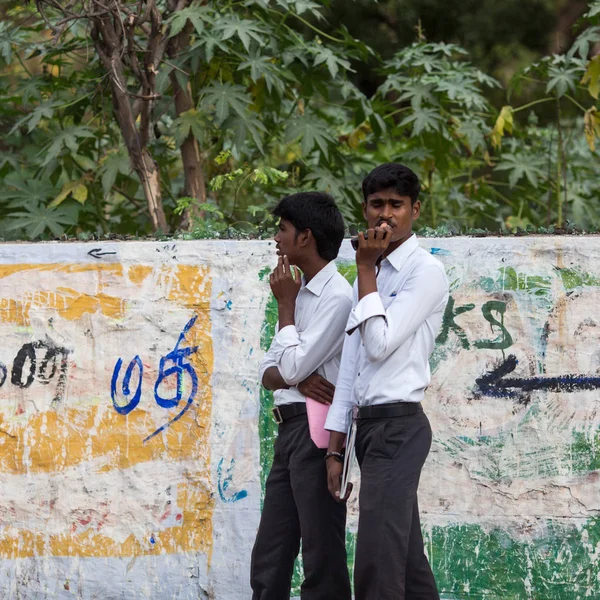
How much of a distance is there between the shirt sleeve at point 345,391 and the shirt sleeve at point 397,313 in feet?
0.61

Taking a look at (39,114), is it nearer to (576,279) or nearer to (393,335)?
(576,279)

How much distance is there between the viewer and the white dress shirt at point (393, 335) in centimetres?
288

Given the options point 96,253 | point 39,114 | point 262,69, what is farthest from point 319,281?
point 39,114

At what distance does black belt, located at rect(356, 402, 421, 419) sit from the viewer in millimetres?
2949

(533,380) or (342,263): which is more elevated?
(342,263)

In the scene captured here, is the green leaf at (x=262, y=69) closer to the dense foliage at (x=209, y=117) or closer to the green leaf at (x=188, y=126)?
the dense foliage at (x=209, y=117)

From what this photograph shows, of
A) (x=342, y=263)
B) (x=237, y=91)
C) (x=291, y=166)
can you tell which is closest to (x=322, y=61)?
(x=237, y=91)

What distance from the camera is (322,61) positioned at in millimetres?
5410

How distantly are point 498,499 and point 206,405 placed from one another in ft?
4.33

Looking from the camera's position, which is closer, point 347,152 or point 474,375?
point 474,375

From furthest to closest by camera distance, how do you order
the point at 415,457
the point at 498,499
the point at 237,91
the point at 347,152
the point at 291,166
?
the point at 347,152 < the point at 291,166 < the point at 237,91 < the point at 498,499 < the point at 415,457

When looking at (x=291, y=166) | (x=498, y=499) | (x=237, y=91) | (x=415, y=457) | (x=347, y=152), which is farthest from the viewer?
(x=347, y=152)

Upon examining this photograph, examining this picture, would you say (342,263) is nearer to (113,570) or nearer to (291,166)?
(113,570)

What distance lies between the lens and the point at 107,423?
14.0 ft
